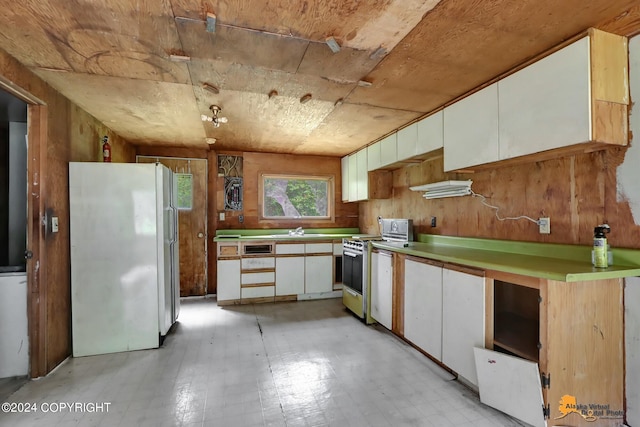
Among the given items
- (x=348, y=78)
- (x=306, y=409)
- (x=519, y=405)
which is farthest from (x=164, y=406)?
(x=348, y=78)

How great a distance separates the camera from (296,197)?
Result: 4.92 metres

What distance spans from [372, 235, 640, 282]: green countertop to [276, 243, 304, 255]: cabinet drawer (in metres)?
1.81

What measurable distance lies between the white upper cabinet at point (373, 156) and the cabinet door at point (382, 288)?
1.29 meters

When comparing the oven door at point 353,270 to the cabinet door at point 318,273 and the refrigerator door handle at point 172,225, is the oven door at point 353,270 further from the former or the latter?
the refrigerator door handle at point 172,225

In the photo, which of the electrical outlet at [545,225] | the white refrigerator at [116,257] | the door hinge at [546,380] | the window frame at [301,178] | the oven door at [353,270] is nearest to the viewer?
the door hinge at [546,380]

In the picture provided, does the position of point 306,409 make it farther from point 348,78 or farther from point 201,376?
point 348,78

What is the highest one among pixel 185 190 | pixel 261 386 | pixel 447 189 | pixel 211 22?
pixel 211 22

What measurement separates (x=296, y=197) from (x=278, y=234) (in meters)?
0.70

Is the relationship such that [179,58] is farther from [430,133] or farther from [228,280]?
[228,280]

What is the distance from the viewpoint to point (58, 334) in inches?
94.1

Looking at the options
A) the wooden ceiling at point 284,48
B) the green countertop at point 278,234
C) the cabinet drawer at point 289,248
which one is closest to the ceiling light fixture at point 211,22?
the wooden ceiling at point 284,48

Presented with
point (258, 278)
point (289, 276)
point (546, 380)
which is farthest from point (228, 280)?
point (546, 380)

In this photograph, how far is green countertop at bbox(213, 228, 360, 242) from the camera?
409 cm

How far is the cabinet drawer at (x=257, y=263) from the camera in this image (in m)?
4.04
